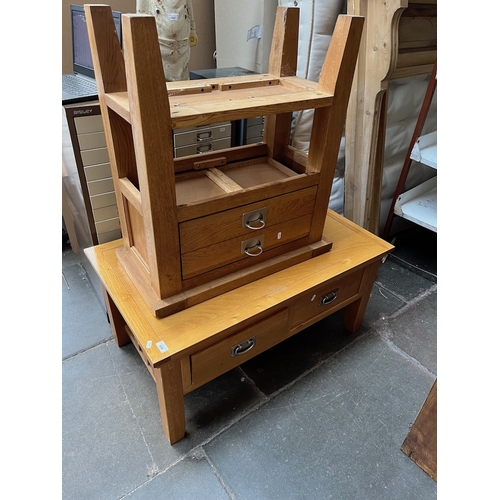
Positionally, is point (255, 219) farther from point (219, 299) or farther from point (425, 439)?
point (425, 439)

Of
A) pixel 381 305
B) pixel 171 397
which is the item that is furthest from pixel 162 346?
pixel 381 305

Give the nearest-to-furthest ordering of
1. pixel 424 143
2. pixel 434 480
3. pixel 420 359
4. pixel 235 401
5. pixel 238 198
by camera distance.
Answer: pixel 238 198 → pixel 434 480 → pixel 235 401 → pixel 420 359 → pixel 424 143

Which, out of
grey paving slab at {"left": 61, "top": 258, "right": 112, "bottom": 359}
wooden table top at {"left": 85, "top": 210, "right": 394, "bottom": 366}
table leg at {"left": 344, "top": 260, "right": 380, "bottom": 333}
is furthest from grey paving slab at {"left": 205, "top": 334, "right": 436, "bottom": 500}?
grey paving slab at {"left": 61, "top": 258, "right": 112, "bottom": 359}

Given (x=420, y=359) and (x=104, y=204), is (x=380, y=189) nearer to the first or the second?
(x=420, y=359)

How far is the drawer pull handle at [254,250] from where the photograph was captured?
3.91ft

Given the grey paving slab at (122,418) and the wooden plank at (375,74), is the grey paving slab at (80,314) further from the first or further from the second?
the wooden plank at (375,74)

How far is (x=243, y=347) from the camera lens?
124cm

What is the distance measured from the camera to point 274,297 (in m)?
1.20

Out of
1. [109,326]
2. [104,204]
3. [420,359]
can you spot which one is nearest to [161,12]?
[104,204]

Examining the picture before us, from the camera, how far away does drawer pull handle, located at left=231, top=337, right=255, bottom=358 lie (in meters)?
1.21

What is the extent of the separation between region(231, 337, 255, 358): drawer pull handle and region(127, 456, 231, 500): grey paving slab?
1.13 ft

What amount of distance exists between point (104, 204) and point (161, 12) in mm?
1078

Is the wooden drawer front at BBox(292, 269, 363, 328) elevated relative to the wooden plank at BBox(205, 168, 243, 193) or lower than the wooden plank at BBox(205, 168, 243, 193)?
lower

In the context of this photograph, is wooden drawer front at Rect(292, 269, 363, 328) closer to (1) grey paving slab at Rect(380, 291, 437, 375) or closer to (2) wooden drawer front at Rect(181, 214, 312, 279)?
(2) wooden drawer front at Rect(181, 214, 312, 279)
